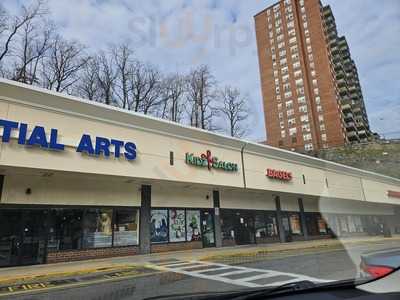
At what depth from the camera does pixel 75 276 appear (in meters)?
10.4

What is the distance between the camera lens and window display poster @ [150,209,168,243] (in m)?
18.0

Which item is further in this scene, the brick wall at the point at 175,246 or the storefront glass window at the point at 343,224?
the storefront glass window at the point at 343,224

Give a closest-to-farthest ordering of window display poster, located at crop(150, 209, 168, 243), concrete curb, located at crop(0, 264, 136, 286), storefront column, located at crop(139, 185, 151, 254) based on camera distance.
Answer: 1. concrete curb, located at crop(0, 264, 136, 286)
2. storefront column, located at crop(139, 185, 151, 254)
3. window display poster, located at crop(150, 209, 168, 243)

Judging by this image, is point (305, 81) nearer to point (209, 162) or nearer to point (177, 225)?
point (209, 162)

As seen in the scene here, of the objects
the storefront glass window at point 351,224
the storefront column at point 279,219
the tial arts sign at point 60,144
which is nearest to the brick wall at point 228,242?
the storefront column at point 279,219

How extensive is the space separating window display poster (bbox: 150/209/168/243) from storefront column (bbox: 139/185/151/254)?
50 centimetres

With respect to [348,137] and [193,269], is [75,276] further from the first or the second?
[348,137]

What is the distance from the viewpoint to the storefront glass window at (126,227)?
16562 mm

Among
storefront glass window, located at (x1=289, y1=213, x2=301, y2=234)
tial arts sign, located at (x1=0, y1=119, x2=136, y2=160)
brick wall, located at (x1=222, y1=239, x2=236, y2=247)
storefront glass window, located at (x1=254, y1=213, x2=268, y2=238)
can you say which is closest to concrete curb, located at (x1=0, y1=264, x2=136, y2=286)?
tial arts sign, located at (x1=0, y1=119, x2=136, y2=160)

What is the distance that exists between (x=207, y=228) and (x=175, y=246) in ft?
9.51

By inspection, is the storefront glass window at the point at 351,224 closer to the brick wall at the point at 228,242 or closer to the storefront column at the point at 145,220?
the brick wall at the point at 228,242

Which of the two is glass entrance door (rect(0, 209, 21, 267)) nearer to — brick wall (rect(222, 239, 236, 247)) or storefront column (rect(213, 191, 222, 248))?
storefront column (rect(213, 191, 222, 248))

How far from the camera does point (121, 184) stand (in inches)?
674

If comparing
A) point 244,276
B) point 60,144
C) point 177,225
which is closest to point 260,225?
point 177,225
